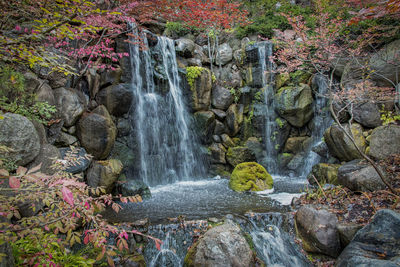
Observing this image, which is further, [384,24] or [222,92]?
[222,92]

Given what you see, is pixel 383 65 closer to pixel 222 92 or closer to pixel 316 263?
pixel 222 92

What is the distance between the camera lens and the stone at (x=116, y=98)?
8.96m

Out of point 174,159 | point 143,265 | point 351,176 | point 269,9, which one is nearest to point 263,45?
point 269,9

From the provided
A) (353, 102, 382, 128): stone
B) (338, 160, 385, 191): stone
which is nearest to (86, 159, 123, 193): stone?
(338, 160, 385, 191): stone

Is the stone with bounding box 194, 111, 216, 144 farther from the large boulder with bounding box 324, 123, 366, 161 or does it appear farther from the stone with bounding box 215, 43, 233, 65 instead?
the large boulder with bounding box 324, 123, 366, 161

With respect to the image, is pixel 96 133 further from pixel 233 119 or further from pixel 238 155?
pixel 233 119

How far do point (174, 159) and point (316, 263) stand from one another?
7.78 metres

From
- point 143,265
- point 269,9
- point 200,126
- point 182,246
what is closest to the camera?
point 143,265

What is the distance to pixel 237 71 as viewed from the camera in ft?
46.7

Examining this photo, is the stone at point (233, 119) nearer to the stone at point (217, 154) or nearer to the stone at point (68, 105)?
the stone at point (217, 154)

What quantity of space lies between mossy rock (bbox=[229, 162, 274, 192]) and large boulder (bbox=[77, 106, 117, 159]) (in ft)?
16.3

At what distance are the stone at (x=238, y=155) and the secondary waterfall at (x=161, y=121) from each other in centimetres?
163

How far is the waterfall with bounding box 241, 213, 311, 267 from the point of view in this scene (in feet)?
14.5

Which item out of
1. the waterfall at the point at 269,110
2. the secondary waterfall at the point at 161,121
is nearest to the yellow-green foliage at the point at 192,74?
the secondary waterfall at the point at 161,121
